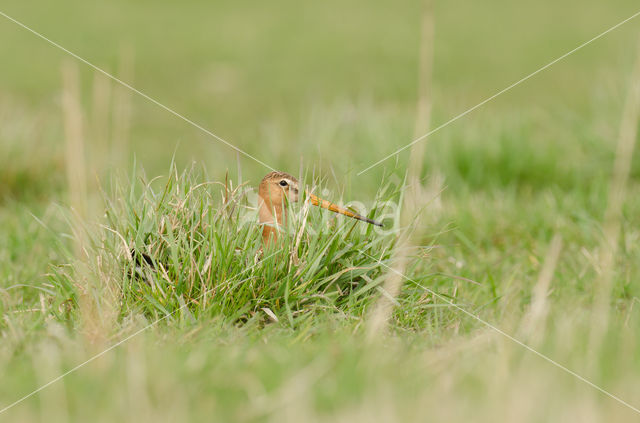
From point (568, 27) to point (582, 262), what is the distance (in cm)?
992

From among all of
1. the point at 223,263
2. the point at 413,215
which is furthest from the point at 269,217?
the point at 413,215

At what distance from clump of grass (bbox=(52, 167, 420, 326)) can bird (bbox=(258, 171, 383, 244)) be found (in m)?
0.04

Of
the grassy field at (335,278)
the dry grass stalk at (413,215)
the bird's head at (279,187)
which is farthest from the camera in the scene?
the bird's head at (279,187)

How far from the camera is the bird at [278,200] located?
10.6ft

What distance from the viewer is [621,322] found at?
289 cm

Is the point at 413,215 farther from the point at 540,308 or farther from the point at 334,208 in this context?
the point at 540,308

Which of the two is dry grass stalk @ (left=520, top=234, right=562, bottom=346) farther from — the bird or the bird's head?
the bird's head

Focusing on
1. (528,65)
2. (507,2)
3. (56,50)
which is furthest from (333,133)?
(507,2)

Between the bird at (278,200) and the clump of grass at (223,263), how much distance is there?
4 cm

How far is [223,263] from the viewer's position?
299cm

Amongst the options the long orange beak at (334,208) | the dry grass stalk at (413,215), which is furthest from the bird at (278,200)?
the dry grass stalk at (413,215)

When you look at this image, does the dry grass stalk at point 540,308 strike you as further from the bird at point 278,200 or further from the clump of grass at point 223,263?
the bird at point 278,200

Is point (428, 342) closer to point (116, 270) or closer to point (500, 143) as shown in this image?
point (116, 270)

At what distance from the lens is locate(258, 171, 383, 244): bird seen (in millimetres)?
3240
